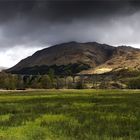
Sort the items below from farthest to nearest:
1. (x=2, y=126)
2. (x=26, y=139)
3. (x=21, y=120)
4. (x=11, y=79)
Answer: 1. (x=11, y=79)
2. (x=21, y=120)
3. (x=2, y=126)
4. (x=26, y=139)

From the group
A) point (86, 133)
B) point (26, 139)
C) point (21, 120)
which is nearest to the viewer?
point (26, 139)

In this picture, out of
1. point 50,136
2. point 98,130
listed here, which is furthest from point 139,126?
point 50,136

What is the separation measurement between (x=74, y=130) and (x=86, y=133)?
196cm

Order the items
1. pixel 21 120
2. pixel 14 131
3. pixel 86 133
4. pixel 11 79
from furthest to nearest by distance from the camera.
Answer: pixel 11 79
pixel 21 120
pixel 14 131
pixel 86 133

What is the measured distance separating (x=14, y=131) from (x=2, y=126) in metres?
3.23

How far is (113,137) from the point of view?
27812mm

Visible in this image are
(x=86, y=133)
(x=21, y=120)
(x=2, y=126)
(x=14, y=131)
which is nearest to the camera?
(x=86, y=133)

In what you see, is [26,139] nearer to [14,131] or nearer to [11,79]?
[14,131]

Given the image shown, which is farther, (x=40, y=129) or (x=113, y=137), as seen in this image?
(x=40, y=129)

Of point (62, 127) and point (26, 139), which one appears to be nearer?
point (26, 139)

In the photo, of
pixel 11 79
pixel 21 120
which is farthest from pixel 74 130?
pixel 11 79

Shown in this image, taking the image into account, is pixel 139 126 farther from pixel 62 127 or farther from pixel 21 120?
pixel 21 120

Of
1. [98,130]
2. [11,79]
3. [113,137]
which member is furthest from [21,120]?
[11,79]

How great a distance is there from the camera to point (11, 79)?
19838 cm
